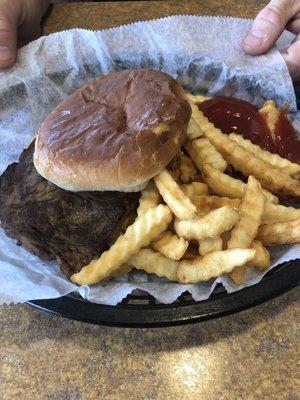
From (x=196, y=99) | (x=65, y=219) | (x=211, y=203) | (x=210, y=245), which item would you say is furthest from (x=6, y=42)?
(x=210, y=245)

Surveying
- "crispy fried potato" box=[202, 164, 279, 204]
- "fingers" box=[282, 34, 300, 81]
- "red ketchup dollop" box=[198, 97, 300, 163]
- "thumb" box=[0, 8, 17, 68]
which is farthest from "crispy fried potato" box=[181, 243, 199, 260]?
"thumb" box=[0, 8, 17, 68]

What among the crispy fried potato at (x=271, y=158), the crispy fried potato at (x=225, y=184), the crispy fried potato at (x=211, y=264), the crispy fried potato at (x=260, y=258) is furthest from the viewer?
the crispy fried potato at (x=271, y=158)

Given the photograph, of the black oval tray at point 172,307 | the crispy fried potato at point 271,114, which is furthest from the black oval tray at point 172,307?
the crispy fried potato at point 271,114

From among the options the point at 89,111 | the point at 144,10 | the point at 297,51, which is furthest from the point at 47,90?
the point at 297,51

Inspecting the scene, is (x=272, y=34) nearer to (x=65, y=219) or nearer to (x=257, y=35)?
(x=257, y=35)

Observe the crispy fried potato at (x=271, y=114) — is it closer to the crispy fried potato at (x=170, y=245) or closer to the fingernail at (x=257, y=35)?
the fingernail at (x=257, y=35)

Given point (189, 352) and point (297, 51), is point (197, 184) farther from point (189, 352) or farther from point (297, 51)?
point (297, 51)
